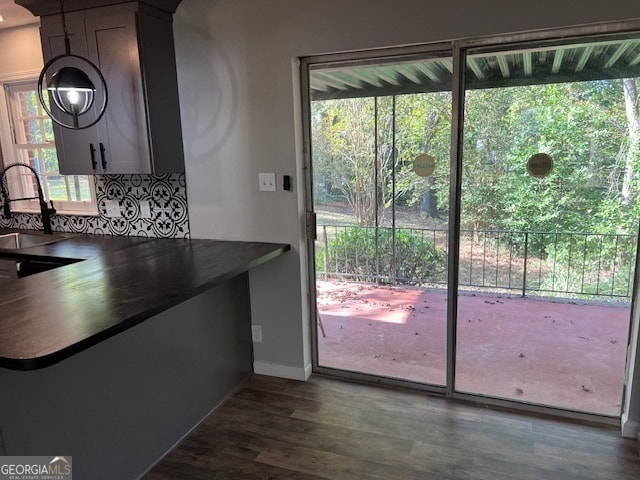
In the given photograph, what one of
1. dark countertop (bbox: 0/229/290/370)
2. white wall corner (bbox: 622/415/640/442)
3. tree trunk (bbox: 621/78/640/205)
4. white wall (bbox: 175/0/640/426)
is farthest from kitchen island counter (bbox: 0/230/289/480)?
white wall corner (bbox: 622/415/640/442)

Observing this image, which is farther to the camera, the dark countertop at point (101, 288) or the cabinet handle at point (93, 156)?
the cabinet handle at point (93, 156)

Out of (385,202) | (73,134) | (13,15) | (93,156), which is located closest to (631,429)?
(385,202)

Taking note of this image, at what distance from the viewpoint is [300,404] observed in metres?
2.61

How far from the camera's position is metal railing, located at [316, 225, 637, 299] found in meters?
2.29

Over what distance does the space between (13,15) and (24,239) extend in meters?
1.61

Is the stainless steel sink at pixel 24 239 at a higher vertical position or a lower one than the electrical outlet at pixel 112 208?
lower

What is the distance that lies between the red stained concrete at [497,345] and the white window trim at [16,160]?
197 centimetres

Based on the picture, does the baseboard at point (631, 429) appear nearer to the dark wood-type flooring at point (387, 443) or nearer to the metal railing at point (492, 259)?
the dark wood-type flooring at point (387, 443)

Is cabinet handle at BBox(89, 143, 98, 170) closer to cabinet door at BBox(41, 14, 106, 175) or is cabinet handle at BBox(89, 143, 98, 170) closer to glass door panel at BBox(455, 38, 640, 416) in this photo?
cabinet door at BBox(41, 14, 106, 175)

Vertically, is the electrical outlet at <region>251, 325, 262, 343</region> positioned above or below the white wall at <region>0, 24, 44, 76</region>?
below

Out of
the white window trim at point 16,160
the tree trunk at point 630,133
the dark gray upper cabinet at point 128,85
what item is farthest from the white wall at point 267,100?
the white window trim at point 16,160

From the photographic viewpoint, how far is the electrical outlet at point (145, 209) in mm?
3107

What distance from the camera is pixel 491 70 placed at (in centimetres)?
228

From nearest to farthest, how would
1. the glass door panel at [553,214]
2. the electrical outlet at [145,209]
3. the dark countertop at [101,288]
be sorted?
the dark countertop at [101,288], the glass door panel at [553,214], the electrical outlet at [145,209]
